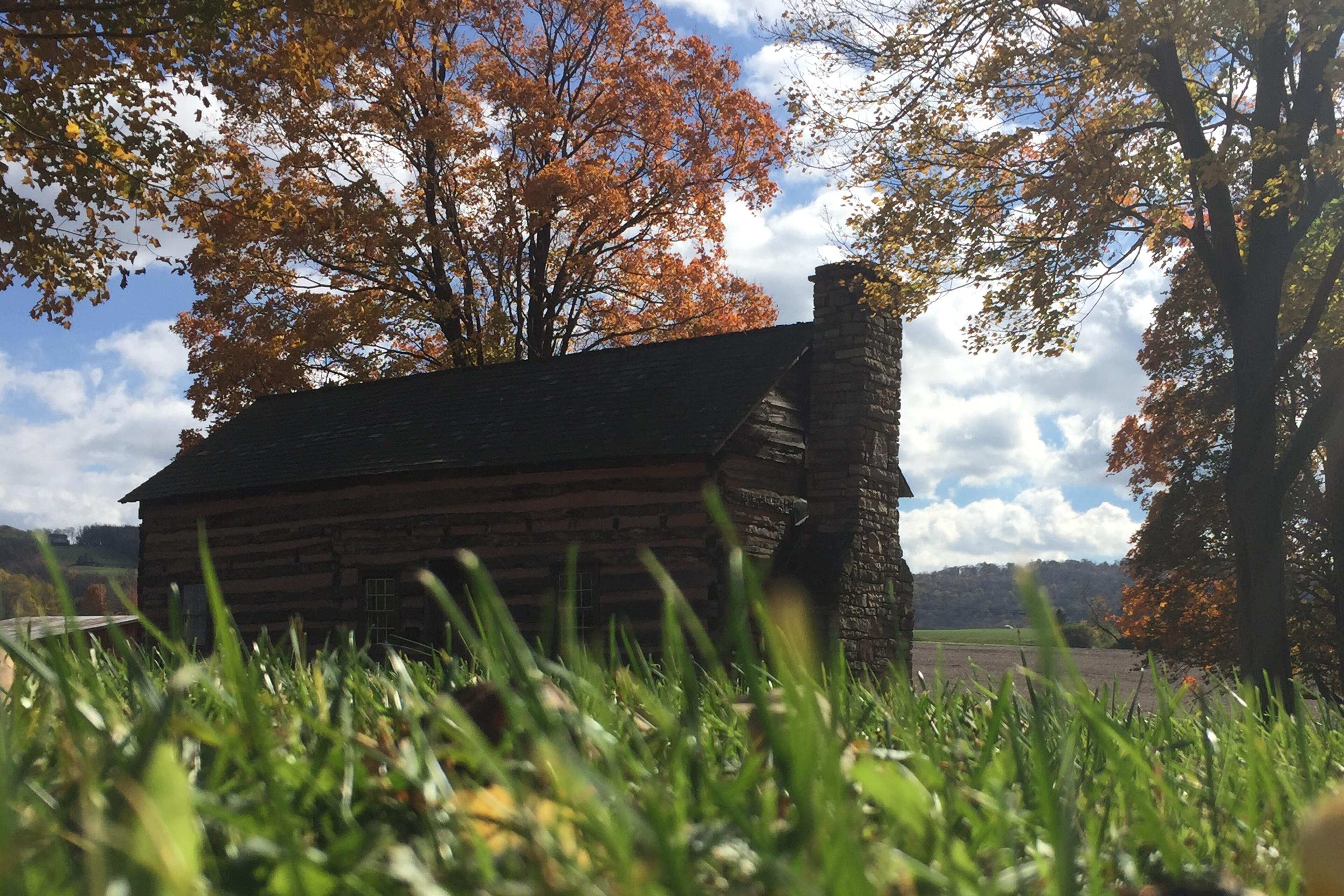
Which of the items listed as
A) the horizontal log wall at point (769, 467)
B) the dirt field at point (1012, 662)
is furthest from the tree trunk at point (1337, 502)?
the horizontal log wall at point (769, 467)

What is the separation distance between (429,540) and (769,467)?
5798mm

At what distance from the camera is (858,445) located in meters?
17.7

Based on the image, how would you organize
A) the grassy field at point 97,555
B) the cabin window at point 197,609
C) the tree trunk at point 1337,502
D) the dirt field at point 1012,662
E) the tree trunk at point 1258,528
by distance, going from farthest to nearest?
the grassy field at point 97,555 → the dirt field at point 1012,662 → the cabin window at point 197,609 → the tree trunk at point 1337,502 → the tree trunk at point 1258,528

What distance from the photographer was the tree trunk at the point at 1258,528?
47.3 ft

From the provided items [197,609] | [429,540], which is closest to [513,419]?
[429,540]

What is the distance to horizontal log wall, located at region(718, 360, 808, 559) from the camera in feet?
54.3

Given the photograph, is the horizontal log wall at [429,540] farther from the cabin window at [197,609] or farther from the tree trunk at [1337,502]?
the tree trunk at [1337,502]

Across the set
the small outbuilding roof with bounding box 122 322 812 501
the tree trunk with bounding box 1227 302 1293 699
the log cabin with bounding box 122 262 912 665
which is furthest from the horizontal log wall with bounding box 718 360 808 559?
the tree trunk with bounding box 1227 302 1293 699

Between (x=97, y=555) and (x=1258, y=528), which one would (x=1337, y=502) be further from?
(x=97, y=555)

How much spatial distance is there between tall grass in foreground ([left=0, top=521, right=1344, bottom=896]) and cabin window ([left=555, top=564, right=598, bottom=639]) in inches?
593

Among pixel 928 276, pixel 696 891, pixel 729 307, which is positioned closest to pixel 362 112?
pixel 729 307

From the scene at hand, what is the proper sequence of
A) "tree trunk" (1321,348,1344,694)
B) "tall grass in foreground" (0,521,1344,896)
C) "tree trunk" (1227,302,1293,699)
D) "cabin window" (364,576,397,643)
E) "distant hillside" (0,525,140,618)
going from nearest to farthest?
"tall grass in foreground" (0,521,1344,896) < "tree trunk" (1227,302,1293,699) < "cabin window" (364,576,397,643) < "tree trunk" (1321,348,1344,694) < "distant hillside" (0,525,140,618)

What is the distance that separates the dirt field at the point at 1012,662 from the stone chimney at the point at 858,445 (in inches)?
399

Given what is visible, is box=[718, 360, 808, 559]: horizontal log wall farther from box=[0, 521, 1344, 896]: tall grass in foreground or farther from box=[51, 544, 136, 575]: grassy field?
box=[51, 544, 136, 575]: grassy field
